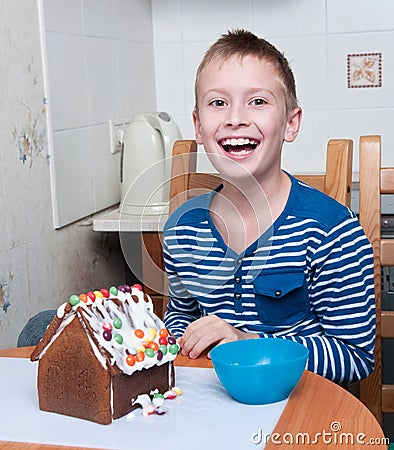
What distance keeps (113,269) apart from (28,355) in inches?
44.8

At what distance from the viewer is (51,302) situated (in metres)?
1.73

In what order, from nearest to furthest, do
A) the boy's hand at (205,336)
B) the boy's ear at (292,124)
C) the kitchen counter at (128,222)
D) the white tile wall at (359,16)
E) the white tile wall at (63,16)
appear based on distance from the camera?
the boy's hand at (205,336) → the boy's ear at (292,124) → the kitchen counter at (128,222) → the white tile wall at (63,16) → the white tile wall at (359,16)

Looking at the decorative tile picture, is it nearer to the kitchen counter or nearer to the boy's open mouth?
the kitchen counter

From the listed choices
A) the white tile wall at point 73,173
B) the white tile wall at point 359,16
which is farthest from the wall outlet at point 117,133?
the white tile wall at point 359,16

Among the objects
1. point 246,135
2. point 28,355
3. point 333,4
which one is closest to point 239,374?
point 28,355

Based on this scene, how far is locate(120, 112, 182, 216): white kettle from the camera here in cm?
184

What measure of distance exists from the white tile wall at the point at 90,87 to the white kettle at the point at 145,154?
8 cm

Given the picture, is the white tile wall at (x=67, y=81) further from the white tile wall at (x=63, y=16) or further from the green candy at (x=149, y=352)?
the green candy at (x=149, y=352)

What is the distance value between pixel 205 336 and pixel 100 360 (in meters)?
0.24

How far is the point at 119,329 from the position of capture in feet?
2.75

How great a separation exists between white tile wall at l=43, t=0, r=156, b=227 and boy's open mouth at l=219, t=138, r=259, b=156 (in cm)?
66

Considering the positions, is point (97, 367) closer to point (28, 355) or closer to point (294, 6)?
point (28, 355)

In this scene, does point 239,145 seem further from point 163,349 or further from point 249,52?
point 163,349

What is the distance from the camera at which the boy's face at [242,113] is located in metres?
1.15
